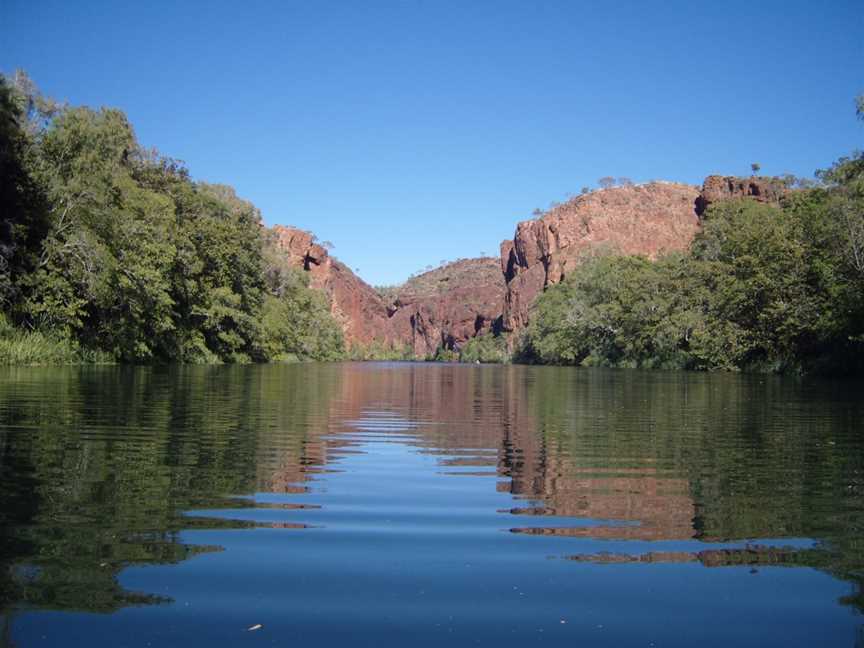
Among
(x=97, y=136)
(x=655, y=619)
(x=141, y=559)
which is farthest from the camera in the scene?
(x=97, y=136)

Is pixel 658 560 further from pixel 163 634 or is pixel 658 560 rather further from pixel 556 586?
pixel 163 634

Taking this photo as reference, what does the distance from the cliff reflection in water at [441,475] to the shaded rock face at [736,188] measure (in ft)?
500

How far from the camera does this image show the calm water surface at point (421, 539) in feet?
12.1

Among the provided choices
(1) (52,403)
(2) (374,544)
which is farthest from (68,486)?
(1) (52,403)

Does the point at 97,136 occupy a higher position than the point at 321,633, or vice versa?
the point at 97,136

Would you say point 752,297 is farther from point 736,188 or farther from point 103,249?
point 736,188

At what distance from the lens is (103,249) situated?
38.7 metres

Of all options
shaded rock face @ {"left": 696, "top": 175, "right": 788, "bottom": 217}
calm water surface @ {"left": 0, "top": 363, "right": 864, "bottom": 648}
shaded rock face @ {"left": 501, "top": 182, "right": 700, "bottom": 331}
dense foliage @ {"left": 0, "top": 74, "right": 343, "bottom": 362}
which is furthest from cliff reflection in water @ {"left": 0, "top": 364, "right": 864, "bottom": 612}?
shaded rock face @ {"left": 501, "top": 182, "right": 700, "bottom": 331}

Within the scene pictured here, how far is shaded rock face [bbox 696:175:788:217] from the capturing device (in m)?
160

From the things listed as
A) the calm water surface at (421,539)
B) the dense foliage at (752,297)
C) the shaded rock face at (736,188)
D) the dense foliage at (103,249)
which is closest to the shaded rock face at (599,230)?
the shaded rock face at (736,188)

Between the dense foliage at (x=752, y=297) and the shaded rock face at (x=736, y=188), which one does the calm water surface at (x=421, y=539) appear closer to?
the dense foliage at (x=752, y=297)

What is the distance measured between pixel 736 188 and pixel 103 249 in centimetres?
15625

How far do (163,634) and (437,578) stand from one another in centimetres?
153

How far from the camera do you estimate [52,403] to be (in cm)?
1480
